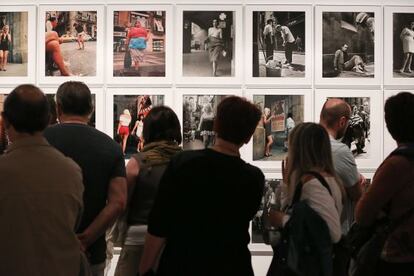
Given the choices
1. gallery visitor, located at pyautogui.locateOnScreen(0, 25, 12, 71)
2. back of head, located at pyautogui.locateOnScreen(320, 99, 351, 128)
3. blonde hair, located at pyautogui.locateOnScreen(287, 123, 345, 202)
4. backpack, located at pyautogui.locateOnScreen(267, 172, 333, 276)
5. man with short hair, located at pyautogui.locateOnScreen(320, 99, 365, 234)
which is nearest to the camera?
backpack, located at pyautogui.locateOnScreen(267, 172, 333, 276)

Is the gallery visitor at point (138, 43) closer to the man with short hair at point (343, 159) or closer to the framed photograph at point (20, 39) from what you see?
the framed photograph at point (20, 39)

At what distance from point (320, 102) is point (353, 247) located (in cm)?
208

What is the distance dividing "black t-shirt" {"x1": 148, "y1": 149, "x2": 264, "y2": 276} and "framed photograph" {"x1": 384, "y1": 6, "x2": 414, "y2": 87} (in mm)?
2794

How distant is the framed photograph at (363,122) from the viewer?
5.12 metres

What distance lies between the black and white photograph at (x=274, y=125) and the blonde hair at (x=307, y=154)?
1.92 metres

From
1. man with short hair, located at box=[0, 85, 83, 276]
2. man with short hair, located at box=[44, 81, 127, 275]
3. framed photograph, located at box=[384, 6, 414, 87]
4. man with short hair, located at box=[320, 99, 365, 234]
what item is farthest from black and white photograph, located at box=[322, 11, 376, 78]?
man with short hair, located at box=[0, 85, 83, 276]

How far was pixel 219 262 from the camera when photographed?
2.81m

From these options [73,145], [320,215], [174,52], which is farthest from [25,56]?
[320,215]

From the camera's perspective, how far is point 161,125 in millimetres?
3566

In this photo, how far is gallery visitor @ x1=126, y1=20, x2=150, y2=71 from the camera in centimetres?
511

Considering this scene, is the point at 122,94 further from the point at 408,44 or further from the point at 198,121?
the point at 408,44

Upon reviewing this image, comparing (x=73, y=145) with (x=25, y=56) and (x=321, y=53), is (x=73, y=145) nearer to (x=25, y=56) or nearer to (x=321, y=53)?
(x=25, y=56)

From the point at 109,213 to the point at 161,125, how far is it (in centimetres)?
66

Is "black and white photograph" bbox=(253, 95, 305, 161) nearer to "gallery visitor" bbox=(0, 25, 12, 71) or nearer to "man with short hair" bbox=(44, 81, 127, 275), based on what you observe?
"man with short hair" bbox=(44, 81, 127, 275)
